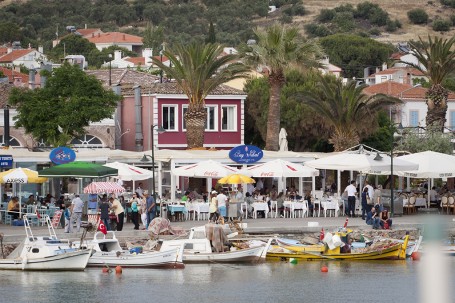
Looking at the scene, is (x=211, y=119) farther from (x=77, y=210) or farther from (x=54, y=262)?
(x=54, y=262)

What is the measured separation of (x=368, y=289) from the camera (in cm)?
3031

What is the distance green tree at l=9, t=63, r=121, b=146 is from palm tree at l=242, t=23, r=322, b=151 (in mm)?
7539

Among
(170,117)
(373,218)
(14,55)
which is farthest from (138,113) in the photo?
(14,55)

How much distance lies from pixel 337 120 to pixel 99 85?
12056 mm

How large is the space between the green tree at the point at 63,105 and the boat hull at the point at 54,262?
21.3 m

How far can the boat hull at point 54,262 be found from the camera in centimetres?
3234

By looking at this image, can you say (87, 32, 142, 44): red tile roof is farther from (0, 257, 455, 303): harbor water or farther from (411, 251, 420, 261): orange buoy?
(0, 257, 455, 303): harbor water

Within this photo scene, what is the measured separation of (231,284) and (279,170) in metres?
12.4

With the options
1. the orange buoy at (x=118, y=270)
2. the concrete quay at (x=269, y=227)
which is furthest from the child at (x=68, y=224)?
the orange buoy at (x=118, y=270)

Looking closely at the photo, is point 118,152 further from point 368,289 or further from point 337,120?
point 368,289

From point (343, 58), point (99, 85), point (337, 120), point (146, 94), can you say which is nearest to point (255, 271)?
point (337, 120)

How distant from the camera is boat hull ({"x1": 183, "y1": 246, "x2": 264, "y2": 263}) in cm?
3391

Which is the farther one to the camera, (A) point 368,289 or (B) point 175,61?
(B) point 175,61

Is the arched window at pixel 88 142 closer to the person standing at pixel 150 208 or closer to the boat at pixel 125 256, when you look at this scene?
the person standing at pixel 150 208
